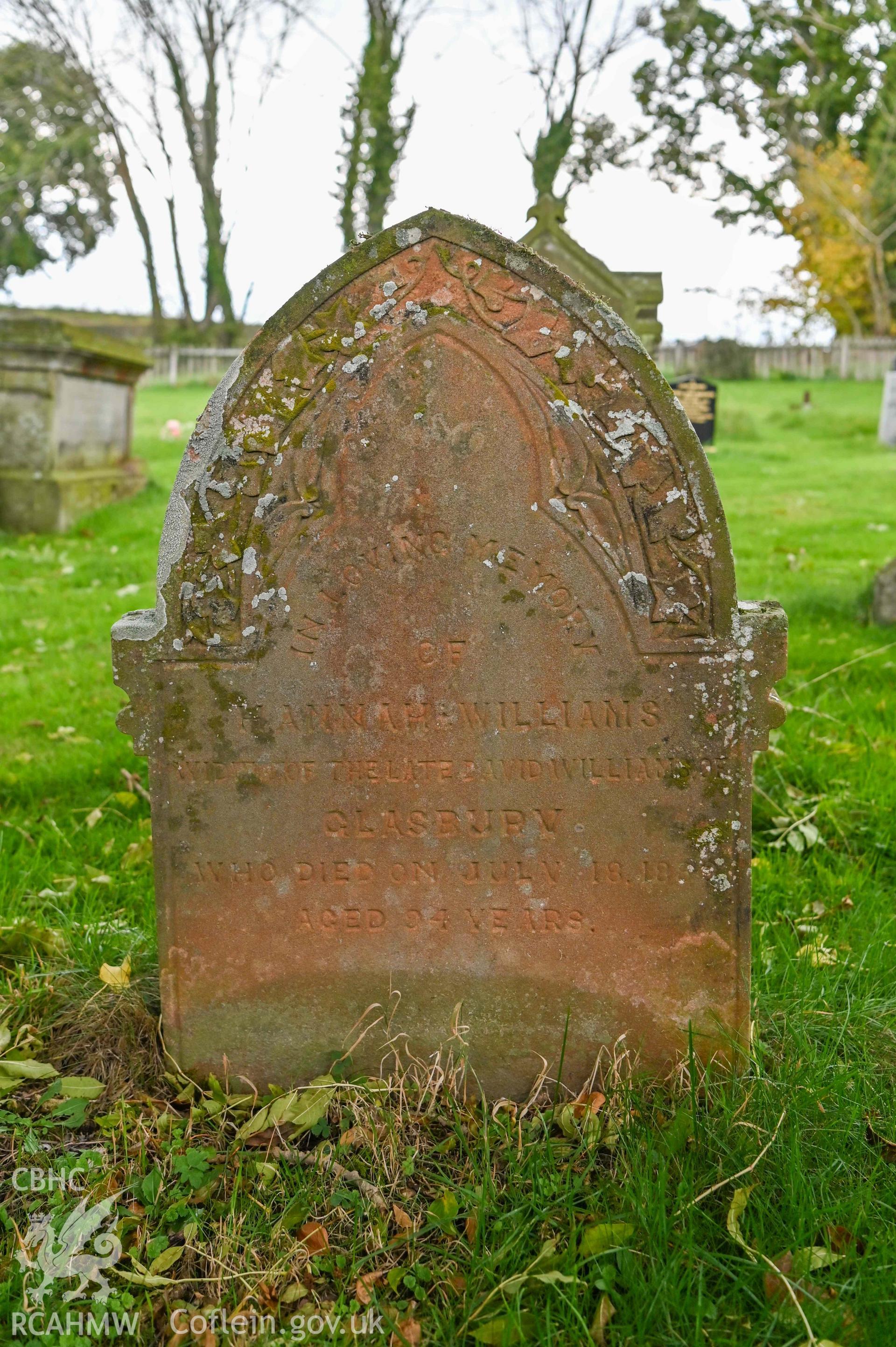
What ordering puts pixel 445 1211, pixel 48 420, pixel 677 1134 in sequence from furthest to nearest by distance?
pixel 48 420 → pixel 677 1134 → pixel 445 1211

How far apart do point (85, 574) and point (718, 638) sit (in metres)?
6.58

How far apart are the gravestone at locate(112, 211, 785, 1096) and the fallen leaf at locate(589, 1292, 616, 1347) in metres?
0.71

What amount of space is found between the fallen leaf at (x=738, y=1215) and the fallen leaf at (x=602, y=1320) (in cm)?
27

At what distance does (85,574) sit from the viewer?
798 centimetres

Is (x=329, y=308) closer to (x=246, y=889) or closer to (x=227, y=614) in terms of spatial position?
(x=227, y=614)

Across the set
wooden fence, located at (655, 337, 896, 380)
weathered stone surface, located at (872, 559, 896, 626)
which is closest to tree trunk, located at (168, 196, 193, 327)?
wooden fence, located at (655, 337, 896, 380)

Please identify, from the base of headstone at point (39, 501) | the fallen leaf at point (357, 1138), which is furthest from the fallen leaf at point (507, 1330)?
the base of headstone at point (39, 501)

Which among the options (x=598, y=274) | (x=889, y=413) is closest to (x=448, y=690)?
(x=598, y=274)

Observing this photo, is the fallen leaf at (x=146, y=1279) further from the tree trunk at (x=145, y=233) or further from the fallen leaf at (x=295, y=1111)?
the tree trunk at (x=145, y=233)

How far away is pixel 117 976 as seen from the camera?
2.88 m

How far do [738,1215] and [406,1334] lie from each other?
70 cm

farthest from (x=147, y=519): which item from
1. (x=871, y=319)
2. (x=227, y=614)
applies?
(x=871, y=319)

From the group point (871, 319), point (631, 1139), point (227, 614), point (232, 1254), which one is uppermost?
point (871, 319)

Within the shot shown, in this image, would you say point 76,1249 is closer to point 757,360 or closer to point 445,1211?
point 445,1211
